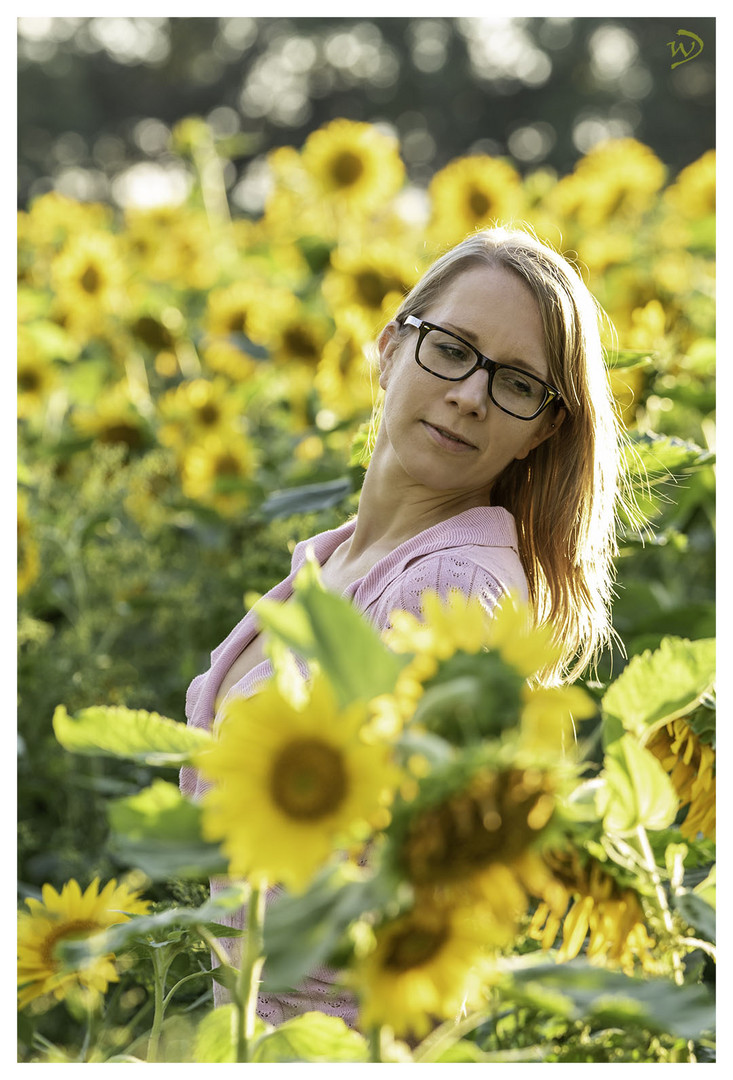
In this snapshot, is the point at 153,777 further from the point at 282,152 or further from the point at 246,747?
the point at 282,152

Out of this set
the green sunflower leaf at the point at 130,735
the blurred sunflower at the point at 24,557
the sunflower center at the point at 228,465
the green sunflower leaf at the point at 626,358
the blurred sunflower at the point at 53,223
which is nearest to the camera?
the green sunflower leaf at the point at 130,735

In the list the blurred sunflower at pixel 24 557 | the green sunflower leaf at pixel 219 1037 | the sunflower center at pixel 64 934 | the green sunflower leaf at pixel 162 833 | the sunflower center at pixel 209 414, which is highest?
the green sunflower leaf at pixel 162 833

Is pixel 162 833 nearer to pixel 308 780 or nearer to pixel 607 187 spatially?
pixel 308 780

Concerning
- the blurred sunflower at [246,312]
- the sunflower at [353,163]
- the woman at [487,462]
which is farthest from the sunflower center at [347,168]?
the woman at [487,462]

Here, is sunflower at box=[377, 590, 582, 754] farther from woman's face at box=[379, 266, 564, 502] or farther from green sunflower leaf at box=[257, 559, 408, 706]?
woman's face at box=[379, 266, 564, 502]

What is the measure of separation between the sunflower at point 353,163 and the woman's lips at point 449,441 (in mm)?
2170

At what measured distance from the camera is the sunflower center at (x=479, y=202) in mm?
3047

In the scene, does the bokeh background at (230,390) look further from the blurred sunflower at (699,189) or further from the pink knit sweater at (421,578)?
the pink knit sweater at (421,578)

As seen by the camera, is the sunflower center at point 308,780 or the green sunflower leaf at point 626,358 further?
the green sunflower leaf at point 626,358

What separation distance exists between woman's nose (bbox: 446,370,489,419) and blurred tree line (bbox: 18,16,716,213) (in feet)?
22.7
